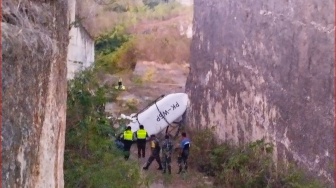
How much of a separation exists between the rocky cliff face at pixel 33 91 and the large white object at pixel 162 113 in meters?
8.14

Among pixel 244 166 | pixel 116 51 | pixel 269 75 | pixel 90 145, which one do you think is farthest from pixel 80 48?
pixel 90 145

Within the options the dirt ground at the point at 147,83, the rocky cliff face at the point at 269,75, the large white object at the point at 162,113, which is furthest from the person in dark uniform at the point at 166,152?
the dirt ground at the point at 147,83

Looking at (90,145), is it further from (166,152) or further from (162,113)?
(162,113)

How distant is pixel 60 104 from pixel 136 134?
7.02m

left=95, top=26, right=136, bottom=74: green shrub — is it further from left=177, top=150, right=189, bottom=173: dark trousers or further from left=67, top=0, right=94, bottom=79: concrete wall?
left=177, top=150, right=189, bottom=173: dark trousers

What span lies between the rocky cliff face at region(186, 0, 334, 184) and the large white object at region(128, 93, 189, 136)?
0.35 metres

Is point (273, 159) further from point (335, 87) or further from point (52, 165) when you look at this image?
point (52, 165)

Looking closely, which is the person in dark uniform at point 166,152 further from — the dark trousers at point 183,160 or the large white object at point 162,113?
the large white object at point 162,113

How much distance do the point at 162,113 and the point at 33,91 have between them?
949 cm

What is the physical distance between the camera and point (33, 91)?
3.43 meters

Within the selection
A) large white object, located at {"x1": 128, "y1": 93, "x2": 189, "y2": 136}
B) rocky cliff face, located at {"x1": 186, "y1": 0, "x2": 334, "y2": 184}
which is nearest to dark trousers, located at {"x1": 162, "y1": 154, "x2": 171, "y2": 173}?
rocky cliff face, located at {"x1": 186, "y1": 0, "x2": 334, "y2": 184}

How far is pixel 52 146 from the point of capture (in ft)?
13.1

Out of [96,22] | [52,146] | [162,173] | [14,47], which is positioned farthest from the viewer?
[96,22]

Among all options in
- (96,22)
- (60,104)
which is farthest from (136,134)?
(96,22)
